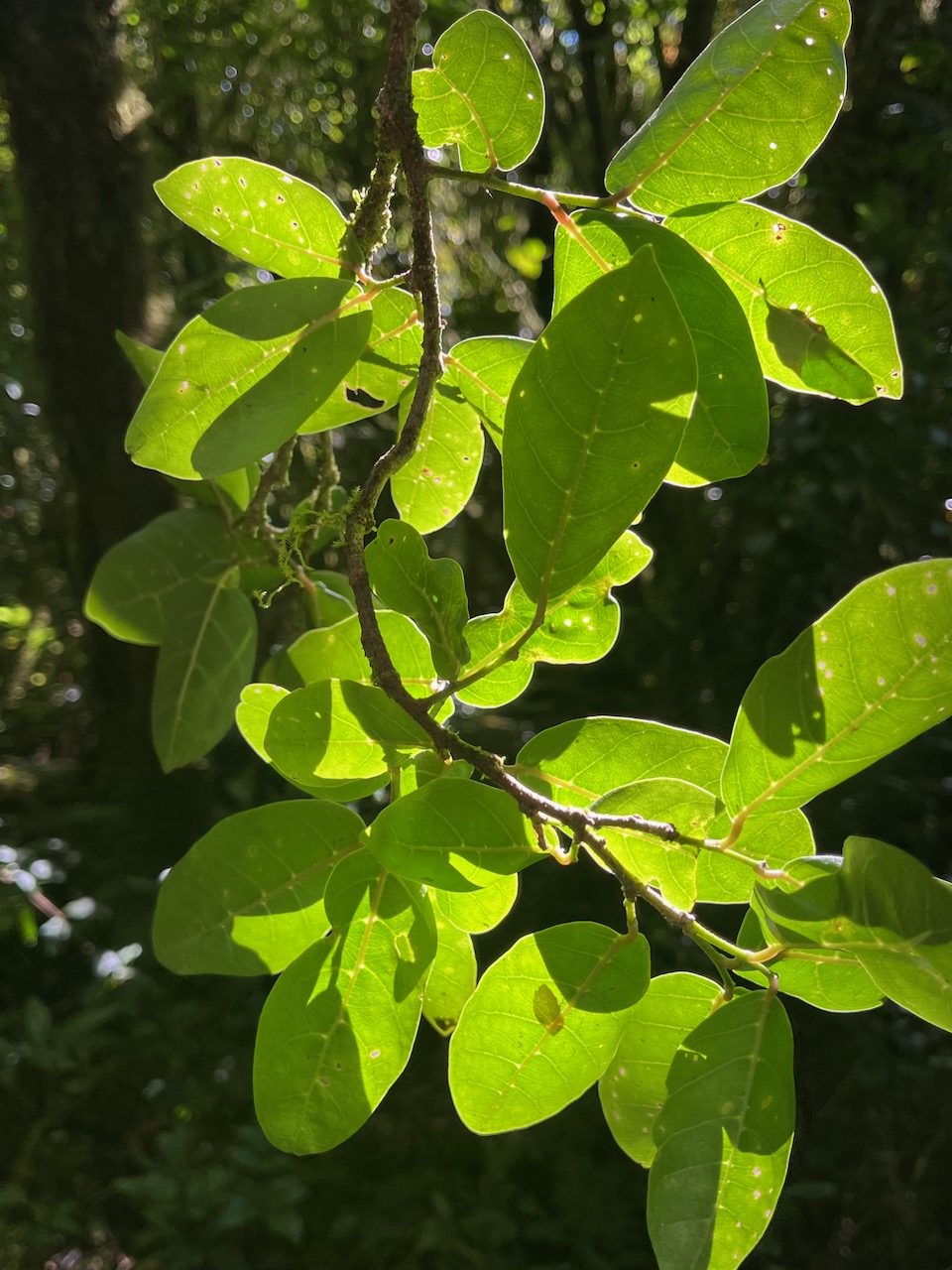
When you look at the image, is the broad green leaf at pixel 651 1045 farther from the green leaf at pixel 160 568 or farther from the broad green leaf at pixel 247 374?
the green leaf at pixel 160 568

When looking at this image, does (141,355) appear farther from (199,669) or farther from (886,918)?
(886,918)

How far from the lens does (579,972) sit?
1.24 feet

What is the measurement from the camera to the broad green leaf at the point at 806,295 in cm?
38

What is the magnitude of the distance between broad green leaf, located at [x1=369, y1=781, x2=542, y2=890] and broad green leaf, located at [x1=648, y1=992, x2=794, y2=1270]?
111 mm

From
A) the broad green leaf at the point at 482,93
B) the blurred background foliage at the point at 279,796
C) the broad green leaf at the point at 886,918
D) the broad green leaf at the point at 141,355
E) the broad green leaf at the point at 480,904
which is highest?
the broad green leaf at the point at 482,93

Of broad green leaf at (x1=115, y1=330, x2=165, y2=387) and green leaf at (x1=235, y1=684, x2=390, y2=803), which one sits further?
broad green leaf at (x1=115, y1=330, x2=165, y2=387)

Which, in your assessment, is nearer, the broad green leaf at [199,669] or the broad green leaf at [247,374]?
the broad green leaf at [247,374]

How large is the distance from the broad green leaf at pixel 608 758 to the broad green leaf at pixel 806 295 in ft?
0.55

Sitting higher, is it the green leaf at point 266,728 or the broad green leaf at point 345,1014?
the green leaf at point 266,728

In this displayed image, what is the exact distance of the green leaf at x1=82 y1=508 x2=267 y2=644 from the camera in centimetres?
65

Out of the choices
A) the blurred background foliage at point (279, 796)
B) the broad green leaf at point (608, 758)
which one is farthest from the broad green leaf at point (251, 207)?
the blurred background foliage at point (279, 796)

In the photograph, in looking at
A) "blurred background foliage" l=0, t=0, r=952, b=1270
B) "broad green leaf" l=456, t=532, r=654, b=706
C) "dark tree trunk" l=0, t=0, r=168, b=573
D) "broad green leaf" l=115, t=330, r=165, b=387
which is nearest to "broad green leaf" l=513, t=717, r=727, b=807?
"broad green leaf" l=456, t=532, r=654, b=706

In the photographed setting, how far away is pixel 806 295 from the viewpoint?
1.25 ft

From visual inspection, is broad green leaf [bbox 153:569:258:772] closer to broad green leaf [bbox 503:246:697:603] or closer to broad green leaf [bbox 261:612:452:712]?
broad green leaf [bbox 261:612:452:712]
